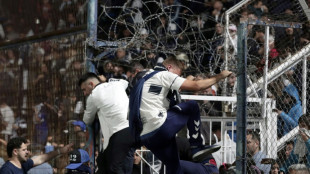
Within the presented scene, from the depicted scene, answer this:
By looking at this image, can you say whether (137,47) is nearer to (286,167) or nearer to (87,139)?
(87,139)

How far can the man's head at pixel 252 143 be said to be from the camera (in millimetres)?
9461

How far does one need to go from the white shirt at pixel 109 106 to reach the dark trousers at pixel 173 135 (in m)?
1.20

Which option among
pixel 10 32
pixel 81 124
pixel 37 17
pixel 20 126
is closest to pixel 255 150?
pixel 81 124

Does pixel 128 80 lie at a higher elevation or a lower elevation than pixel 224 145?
higher

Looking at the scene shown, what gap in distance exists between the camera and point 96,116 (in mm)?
10203

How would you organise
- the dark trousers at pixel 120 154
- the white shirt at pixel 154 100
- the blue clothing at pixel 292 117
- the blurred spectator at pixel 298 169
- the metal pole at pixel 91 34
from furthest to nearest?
the metal pole at pixel 91 34 < the blue clothing at pixel 292 117 < the dark trousers at pixel 120 154 < the blurred spectator at pixel 298 169 < the white shirt at pixel 154 100

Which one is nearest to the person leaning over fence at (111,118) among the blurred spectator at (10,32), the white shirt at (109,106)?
the white shirt at (109,106)

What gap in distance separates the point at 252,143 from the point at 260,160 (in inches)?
13.6

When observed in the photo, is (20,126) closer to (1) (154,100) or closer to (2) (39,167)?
(2) (39,167)

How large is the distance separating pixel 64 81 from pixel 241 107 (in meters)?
4.36

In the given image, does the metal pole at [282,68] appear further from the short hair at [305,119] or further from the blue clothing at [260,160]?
the short hair at [305,119]

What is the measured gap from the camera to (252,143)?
9.52m

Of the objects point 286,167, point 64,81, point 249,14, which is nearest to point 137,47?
point 64,81

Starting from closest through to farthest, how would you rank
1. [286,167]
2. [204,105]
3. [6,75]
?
[286,167] < [204,105] < [6,75]
